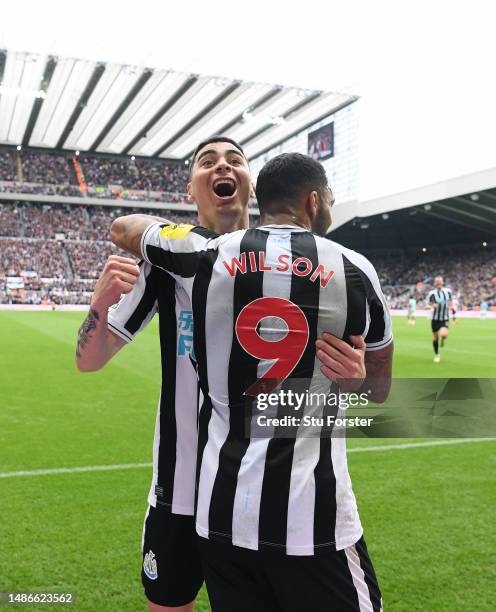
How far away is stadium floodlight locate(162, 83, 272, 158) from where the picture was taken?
33844 millimetres

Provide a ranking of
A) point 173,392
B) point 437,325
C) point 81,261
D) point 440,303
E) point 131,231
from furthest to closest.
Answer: point 81,261 < point 440,303 < point 437,325 < point 173,392 < point 131,231

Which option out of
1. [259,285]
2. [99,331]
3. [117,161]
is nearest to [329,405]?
[259,285]

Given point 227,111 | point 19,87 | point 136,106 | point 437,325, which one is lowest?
point 437,325

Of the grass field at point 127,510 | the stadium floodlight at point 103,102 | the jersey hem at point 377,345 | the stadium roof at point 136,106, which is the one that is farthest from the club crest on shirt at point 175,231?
the stadium floodlight at point 103,102

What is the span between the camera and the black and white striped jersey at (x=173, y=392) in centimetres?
187

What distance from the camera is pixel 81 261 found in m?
45.1

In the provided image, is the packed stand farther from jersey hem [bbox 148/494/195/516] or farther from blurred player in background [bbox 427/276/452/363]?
jersey hem [bbox 148/494/195/516]

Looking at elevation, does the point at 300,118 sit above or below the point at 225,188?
above

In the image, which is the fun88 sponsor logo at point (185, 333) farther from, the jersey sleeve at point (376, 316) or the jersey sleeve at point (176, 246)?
the jersey sleeve at point (376, 316)

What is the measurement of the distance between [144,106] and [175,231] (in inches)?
1463

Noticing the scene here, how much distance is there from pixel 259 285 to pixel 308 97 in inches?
1458

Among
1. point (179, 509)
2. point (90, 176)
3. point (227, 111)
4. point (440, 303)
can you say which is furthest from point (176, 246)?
point (90, 176)

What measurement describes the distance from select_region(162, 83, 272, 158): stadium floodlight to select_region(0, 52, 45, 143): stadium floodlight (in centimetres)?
924

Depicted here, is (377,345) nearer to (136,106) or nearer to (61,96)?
(61,96)
